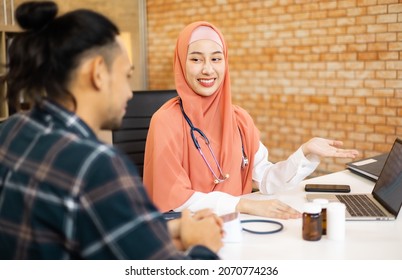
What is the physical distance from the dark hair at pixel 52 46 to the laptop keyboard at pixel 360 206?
1013mm

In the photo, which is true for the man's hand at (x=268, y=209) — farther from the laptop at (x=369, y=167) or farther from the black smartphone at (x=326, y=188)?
the laptop at (x=369, y=167)

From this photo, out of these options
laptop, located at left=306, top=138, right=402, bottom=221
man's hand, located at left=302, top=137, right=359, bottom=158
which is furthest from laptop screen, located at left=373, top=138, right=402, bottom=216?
man's hand, located at left=302, top=137, right=359, bottom=158

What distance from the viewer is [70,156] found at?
2.78ft

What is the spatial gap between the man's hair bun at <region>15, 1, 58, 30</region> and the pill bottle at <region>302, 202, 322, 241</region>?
2.71 ft

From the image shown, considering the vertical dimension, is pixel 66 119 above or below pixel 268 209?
above

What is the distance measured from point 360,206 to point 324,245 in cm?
40

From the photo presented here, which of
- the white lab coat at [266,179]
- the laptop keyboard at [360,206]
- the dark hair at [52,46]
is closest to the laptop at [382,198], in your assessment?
the laptop keyboard at [360,206]

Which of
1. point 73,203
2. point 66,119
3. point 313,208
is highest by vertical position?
point 66,119

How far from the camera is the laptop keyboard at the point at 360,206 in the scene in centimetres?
158

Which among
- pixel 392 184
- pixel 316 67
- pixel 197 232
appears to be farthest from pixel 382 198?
pixel 316 67

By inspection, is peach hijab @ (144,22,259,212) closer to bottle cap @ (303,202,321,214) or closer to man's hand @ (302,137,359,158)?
man's hand @ (302,137,359,158)

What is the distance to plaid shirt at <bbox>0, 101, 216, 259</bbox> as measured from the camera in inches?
32.8

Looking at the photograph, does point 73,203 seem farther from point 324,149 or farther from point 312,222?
point 324,149

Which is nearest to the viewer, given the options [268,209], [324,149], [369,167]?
[268,209]
